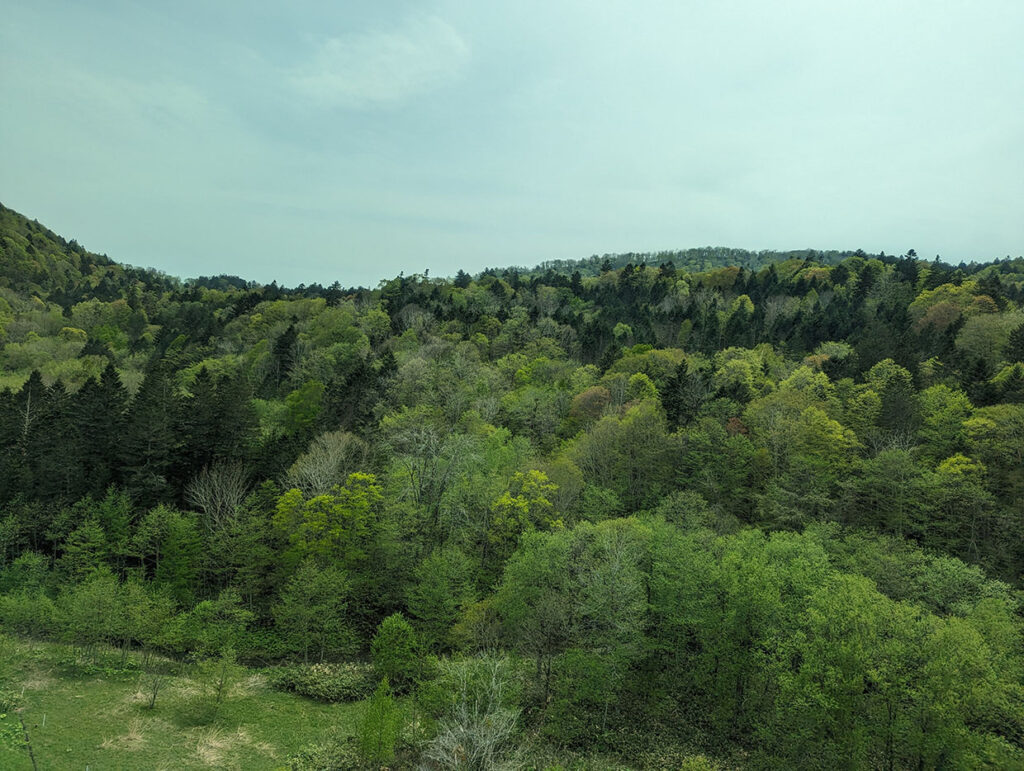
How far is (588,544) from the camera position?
104 feet

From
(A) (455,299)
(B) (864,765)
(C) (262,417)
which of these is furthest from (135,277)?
(B) (864,765)

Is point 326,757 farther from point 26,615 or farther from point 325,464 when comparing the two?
point 325,464

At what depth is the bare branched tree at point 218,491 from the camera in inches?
1649

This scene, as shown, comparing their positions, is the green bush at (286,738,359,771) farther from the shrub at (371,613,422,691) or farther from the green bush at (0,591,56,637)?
the green bush at (0,591,56,637)

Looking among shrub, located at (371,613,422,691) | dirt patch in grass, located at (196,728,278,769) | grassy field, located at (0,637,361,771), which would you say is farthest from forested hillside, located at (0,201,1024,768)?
dirt patch in grass, located at (196,728,278,769)

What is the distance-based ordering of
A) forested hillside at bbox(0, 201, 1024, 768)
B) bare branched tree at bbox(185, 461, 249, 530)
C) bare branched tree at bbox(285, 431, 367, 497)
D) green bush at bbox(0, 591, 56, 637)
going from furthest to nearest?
bare branched tree at bbox(185, 461, 249, 530), bare branched tree at bbox(285, 431, 367, 497), green bush at bbox(0, 591, 56, 637), forested hillside at bbox(0, 201, 1024, 768)

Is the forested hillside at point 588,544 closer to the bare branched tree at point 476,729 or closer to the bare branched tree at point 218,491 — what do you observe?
the bare branched tree at point 476,729

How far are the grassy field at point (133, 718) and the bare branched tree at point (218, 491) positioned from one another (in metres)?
11.8

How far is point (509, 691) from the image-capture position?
25.3m

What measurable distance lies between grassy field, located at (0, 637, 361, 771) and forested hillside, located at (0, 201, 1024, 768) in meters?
2.21

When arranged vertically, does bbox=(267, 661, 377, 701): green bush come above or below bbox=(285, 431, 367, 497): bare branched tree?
below

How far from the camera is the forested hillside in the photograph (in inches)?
932

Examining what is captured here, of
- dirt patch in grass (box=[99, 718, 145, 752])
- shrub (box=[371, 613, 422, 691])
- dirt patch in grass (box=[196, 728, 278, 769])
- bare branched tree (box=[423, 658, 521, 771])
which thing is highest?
bare branched tree (box=[423, 658, 521, 771])

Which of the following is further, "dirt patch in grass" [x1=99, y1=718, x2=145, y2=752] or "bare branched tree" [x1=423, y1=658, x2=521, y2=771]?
"dirt patch in grass" [x1=99, y1=718, x2=145, y2=752]
